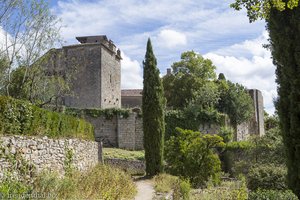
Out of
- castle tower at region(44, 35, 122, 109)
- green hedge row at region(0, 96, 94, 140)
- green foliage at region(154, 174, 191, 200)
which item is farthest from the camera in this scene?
castle tower at region(44, 35, 122, 109)

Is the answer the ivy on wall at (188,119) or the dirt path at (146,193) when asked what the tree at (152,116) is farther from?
the ivy on wall at (188,119)

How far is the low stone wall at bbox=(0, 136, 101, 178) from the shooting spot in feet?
25.4

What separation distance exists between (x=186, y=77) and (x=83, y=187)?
85.8ft

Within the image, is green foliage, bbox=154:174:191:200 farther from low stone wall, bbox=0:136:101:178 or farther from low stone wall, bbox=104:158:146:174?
low stone wall, bbox=104:158:146:174

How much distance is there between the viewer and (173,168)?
46.3ft

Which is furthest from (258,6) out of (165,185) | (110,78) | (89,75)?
(110,78)

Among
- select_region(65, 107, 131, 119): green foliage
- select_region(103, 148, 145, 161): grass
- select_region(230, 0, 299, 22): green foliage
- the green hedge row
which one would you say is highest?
select_region(230, 0, 299, 22): green foliage

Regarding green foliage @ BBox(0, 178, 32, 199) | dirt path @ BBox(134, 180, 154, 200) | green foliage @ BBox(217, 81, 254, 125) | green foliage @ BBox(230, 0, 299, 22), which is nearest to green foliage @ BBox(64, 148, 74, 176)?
dirt path @ BBox(134, 180, 154, 200)

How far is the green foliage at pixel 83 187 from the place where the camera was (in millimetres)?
7482

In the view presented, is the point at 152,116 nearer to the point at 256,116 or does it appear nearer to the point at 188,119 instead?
the point at 188,119

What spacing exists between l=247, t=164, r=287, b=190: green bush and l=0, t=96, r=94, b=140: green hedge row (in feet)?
20.0

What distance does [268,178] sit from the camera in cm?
1002

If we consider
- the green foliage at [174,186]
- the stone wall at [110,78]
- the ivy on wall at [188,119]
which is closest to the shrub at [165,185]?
the green foliage at [174,186]

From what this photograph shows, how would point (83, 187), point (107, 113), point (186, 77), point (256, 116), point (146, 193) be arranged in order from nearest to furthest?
1. point (83, 187)
2. point (146, 193)
3. point (107, 113)
4. point (186, 77)
5. point (256, 116)
